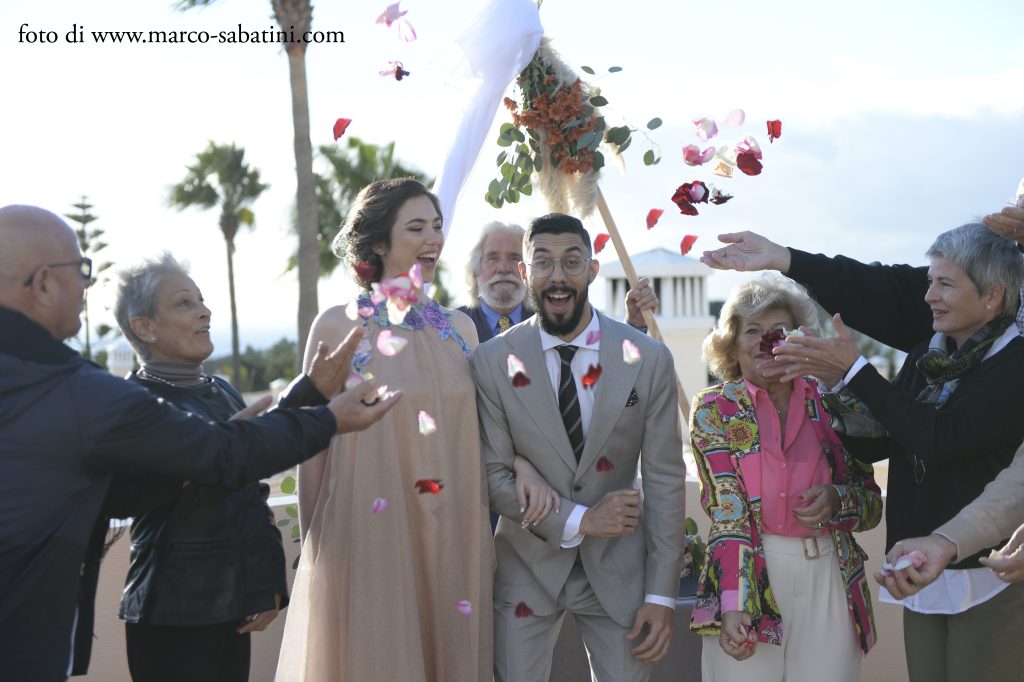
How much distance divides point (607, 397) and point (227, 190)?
26401mm

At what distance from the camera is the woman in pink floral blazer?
4.06 metres

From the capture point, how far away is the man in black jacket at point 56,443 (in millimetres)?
2947

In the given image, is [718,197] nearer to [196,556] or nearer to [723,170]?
[723,170]

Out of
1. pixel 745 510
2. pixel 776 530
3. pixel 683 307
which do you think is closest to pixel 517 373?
pixel 745 510

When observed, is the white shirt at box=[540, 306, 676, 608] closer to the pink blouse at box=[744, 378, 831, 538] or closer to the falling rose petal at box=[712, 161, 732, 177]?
the pink blouse at box=[744, 378, 831, 538]

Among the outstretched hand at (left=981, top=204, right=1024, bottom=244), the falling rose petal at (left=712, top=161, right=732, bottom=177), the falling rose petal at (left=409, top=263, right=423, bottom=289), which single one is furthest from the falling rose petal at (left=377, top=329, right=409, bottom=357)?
the outstretched hand at (left=981, top=204, right=1024, bottom=244)

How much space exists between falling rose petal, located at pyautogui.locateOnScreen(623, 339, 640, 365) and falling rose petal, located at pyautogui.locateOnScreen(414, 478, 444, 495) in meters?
0.82

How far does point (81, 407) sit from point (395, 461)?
4.35 ft

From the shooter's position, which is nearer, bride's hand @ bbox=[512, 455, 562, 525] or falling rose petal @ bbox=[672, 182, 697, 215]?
bride's hand @ bbox=[512, 455, 562, 525]

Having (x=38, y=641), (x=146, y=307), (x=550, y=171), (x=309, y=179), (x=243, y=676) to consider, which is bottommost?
(x=243, y=676)

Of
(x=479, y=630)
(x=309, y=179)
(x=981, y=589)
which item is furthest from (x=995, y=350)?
(x=309, y=179)

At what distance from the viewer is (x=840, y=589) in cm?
415

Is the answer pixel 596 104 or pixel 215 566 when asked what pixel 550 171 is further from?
pixel 215 566

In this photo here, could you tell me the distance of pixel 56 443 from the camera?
2963 mm
